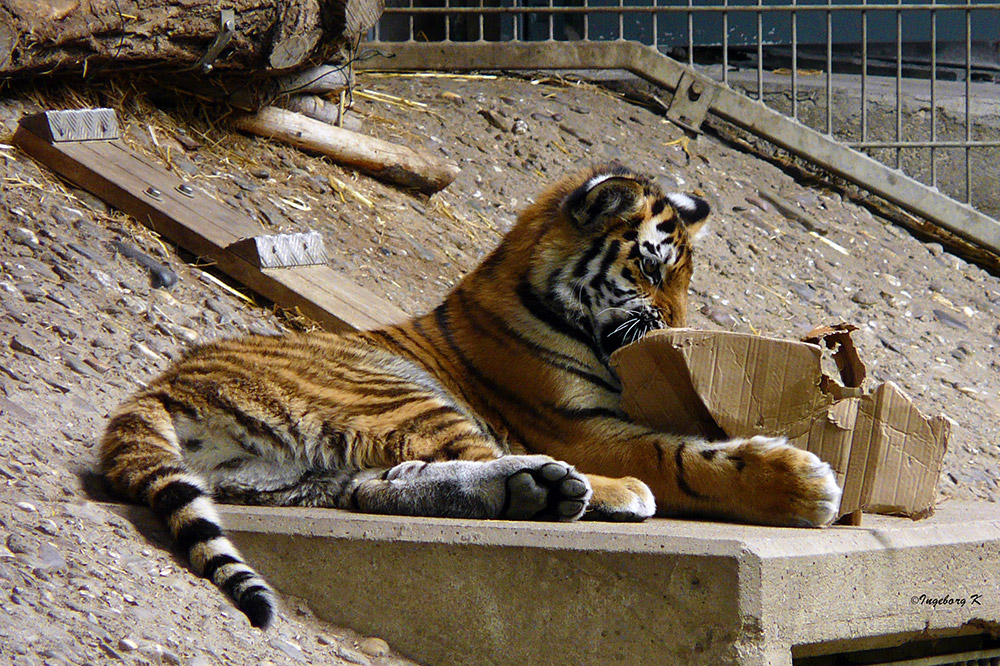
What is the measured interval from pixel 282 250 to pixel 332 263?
51cm

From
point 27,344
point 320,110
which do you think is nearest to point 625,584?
point 27,344

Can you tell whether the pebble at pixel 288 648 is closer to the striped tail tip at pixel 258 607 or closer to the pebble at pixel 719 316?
the striped tail tip at pixel 258 607

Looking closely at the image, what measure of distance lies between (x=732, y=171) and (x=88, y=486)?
5287 mm

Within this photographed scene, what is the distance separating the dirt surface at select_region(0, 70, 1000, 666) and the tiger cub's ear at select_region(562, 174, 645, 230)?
1.50 m

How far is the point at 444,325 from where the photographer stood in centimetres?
354

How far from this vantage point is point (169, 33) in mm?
5168

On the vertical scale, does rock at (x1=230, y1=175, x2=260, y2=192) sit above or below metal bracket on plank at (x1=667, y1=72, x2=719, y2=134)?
below

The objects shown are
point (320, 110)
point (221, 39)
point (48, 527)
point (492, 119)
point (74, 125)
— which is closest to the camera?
point (48, 527)

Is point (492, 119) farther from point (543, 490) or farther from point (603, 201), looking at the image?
point (543, 490)

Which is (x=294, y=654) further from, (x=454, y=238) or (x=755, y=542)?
(x=454, y=238)

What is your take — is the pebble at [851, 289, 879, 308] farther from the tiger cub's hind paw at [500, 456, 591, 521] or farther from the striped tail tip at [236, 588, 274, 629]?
the striped tail tip at [236, 588, 274, 629]

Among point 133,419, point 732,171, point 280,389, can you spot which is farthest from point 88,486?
point 732,171

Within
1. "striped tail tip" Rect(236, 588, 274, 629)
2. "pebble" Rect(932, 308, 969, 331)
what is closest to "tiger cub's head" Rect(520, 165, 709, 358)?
"striped tail tip" Rect(236, 588, 274, 629)

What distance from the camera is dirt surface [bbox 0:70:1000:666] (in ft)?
7.80
